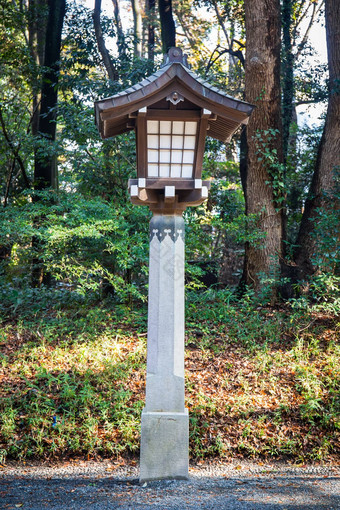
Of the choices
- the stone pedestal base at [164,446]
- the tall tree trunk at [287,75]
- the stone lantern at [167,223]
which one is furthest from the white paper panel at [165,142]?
the tall tree trunk at [287,75]

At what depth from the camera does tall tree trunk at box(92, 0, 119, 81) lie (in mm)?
9656

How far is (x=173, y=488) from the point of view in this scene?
152 inches

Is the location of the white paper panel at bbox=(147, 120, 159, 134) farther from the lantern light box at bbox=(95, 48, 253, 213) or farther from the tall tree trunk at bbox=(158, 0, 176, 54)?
the tall tree trunk at bbox=(158, 0, 176, 54)

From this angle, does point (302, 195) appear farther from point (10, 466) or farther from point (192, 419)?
point (10, 466)

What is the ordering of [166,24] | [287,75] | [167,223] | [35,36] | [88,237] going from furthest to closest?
[35,36] < [166,24] < [287,75] < [88,237] < [167,223]

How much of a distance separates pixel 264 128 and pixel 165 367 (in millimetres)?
5370

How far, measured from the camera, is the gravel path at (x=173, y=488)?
11.6 feet

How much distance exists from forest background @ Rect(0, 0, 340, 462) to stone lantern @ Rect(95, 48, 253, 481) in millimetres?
891

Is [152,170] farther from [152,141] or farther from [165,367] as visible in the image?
[165,367]

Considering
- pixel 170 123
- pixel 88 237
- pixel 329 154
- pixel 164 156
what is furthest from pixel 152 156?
pixel 329 154

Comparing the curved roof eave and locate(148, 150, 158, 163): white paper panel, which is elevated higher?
the curved roof eave

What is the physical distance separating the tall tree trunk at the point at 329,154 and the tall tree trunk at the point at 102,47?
14.4 feet

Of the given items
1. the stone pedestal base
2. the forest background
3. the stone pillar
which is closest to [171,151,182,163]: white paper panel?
the stone pillar

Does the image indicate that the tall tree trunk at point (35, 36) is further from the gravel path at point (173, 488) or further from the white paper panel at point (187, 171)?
the gravel path at point (173, 488)
